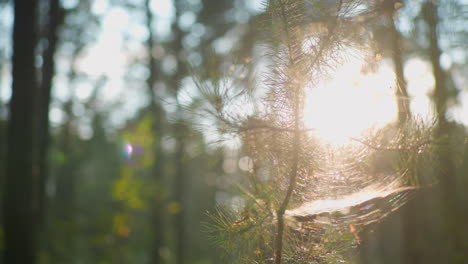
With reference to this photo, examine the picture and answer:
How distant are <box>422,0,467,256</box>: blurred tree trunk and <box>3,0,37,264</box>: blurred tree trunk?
4.57m

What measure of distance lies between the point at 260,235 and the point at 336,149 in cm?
56

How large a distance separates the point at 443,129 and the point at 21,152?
182 inches

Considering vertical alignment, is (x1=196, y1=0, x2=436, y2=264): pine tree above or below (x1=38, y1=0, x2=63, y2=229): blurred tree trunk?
Answer: below

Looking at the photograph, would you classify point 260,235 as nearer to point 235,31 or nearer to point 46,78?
point 46,78

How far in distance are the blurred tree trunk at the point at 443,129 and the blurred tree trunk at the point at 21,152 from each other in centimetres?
457

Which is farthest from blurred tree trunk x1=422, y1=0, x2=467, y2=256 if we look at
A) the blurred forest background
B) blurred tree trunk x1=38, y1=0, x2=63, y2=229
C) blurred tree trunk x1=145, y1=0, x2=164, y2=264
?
blurred tree trunk x1=38, y1=0, x2=63, y2=229

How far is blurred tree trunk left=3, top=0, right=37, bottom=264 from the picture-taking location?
4.11 m

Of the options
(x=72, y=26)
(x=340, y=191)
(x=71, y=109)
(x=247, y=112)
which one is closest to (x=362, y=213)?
(x=340, y=191)

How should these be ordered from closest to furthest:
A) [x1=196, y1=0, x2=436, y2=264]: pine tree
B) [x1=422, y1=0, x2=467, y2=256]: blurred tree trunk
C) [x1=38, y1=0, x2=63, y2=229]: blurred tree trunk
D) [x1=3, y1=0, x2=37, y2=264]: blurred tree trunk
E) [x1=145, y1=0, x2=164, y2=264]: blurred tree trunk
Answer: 1. [x1=422, y1=0, x2=467, y2=256]: blurred tree trunk
2. [x1=196, y1=0, x2=436, y2=264]: pine tree
3. [x1=3, y1=0, x2=37, y2=264]: blurred tree trunk
4. [x1=38, y1=0, x2=63, y2=229]: blurred tree trunk
5. [x1=145, y1=0, x2=164, y2=264]: blurred tree trunk

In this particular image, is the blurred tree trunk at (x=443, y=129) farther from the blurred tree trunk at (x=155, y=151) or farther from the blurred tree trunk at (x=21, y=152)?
the blurred tree trunk at (x=155, y=151)

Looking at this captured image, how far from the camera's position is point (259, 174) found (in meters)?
1.69

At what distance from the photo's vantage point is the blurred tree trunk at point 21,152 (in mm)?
4109

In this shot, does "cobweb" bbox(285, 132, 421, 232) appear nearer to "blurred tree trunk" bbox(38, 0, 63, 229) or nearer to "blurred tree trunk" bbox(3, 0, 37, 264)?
"blurred tree trunk" bbox(3, 0, 37, 264)

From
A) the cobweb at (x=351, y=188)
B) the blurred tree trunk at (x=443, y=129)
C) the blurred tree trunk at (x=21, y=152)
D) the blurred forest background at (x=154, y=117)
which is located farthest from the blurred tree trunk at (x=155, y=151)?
the cobweb at (x=351, y=188)
